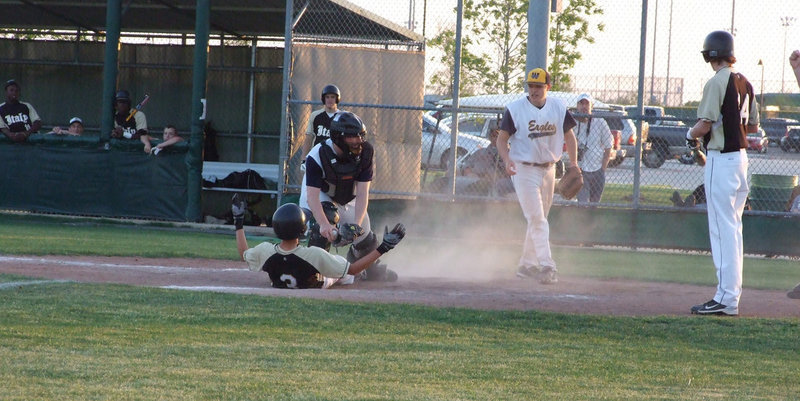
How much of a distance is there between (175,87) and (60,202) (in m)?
5.82

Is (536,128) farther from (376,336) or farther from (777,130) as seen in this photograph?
(777,130)

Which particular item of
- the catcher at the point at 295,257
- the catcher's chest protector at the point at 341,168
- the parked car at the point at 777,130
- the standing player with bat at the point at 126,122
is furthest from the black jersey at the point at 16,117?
the parked car at the point at 777,130

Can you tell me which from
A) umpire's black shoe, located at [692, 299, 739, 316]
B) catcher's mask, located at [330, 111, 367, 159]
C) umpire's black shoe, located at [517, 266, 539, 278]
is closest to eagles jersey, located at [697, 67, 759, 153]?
umpire's black shoe, located at [692, 299, 739, 316]

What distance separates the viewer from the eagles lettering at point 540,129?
9.17 metres

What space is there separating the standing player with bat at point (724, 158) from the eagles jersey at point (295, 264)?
108 inches

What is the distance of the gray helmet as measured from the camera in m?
7.16

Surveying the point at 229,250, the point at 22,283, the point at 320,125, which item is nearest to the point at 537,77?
the point at 320,125

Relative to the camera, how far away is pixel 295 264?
7871 mm

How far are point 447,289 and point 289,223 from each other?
174cm

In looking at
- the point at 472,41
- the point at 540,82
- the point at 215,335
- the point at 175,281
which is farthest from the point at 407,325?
the point at 472,41

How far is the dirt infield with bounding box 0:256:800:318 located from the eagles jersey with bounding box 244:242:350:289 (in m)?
0.18

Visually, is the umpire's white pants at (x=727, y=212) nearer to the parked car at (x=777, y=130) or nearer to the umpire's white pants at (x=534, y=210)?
the umpire's white pants at (x=534, y=210)

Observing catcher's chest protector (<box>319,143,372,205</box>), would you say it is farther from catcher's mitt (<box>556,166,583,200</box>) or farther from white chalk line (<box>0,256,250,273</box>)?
catcher's mitt (<box>556,166,583,200</box>)

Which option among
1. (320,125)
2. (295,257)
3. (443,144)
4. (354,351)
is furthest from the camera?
(443,144)
